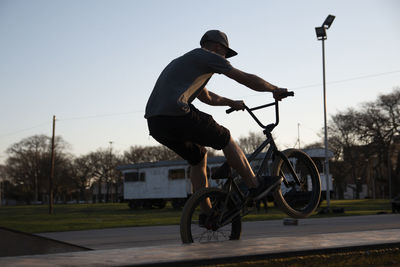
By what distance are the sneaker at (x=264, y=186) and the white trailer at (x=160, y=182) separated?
77.7 feet

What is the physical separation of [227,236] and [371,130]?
46.9m

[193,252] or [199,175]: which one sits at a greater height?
[199,175]

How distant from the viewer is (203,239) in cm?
414

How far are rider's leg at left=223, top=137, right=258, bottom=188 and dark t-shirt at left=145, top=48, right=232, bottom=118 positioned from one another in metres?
0.54

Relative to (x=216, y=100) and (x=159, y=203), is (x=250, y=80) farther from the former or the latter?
(x=159, y=203)

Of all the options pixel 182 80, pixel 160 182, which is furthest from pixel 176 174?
pixel 182 80

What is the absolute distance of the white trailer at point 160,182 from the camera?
30.0m

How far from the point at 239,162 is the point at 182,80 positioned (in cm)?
83

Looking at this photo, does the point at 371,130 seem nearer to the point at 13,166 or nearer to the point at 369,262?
the point at 369,262

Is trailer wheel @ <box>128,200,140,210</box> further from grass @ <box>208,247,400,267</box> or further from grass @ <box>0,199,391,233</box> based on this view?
grass @ <box>208,247,400,267</box>

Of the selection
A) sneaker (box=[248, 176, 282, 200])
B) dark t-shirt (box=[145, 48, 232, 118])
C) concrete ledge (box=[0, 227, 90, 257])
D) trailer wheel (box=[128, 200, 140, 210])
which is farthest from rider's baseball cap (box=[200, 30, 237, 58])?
trailer wheel (box=[128, 200, 140, 210])

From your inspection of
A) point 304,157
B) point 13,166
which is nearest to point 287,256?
point 304,157

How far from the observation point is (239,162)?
13.4ft

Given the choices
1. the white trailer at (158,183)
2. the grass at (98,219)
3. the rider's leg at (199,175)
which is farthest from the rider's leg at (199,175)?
the white trailer at (158,183)
